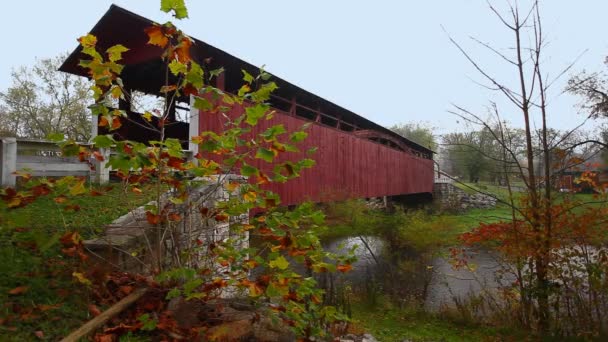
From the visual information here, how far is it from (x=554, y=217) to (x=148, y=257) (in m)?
3.73

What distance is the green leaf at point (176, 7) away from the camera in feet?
5.38

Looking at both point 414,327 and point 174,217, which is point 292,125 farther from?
point 174,217

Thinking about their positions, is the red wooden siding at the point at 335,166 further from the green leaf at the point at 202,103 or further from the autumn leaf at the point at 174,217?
the green leaf at the point at 202,103

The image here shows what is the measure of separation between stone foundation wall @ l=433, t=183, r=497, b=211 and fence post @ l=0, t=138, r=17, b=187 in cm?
1974

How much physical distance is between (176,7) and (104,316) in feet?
5.11

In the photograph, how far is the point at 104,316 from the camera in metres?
1.89

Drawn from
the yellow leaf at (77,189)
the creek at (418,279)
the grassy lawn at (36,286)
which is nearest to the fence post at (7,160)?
the grassy lawn at (36,286)

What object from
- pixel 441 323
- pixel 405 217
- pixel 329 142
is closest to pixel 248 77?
pixel 441 323

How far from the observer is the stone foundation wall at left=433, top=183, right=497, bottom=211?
21.1 m

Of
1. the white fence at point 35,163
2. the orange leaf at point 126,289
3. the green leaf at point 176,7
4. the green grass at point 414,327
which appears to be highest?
the green leaf at point 176,7

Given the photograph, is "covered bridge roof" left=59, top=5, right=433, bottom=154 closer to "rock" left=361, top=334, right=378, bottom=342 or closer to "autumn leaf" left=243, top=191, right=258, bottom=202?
"autumn leaf" left=243, top=191, right=258, bottom=202

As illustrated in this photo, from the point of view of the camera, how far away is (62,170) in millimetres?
4676

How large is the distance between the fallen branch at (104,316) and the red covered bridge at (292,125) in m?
1.21

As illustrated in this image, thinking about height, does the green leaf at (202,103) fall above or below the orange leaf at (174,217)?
above
